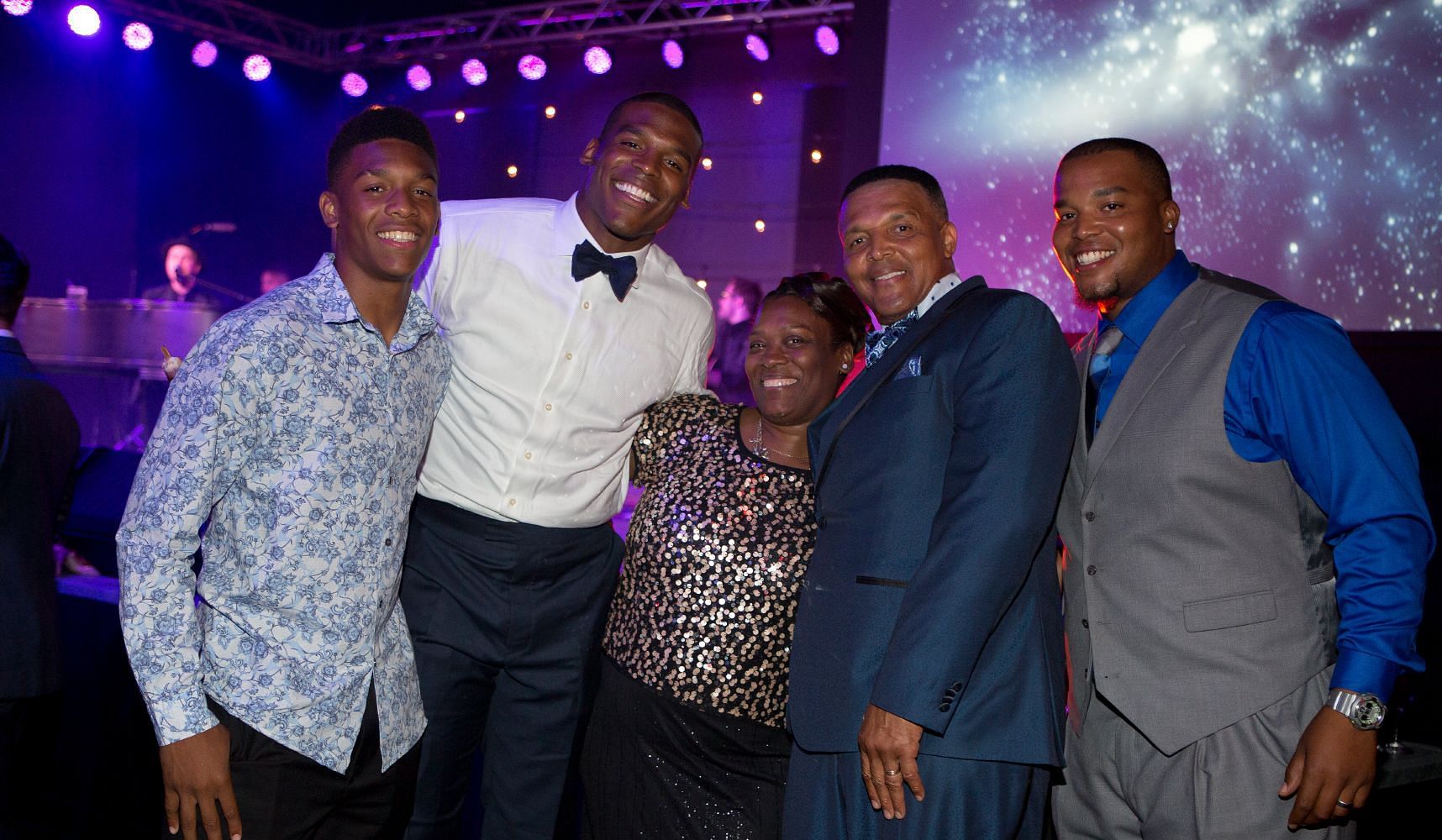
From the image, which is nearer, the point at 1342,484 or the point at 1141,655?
the point at 1342,484

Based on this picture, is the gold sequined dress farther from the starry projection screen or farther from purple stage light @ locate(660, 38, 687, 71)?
purple stage light @ locate(660, 38, 687, 71)

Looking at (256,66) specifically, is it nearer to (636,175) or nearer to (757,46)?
(757,46)

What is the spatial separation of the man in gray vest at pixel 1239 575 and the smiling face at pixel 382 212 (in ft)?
4.54

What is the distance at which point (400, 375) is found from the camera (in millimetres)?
2016

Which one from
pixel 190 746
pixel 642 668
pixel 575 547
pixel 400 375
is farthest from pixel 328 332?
pixel 642 668

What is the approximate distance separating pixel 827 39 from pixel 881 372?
8171 millimetres

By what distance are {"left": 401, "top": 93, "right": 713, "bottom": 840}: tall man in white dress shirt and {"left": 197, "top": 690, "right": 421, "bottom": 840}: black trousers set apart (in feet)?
1.48

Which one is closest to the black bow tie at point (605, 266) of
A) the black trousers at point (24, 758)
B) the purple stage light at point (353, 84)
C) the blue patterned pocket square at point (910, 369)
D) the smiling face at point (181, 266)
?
the blue patterned pocket square at point (910, 369)

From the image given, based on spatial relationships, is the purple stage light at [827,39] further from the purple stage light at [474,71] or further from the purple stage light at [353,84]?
the purple stage light at [353,84]

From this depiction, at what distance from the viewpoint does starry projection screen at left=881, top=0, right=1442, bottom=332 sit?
443 centimetres

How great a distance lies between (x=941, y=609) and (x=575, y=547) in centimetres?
111

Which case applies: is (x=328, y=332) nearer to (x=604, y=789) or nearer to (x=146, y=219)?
(x=604, y=789)

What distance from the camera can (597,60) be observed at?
1048 centimetres

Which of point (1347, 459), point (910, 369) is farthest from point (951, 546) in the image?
point (1347, 459)
